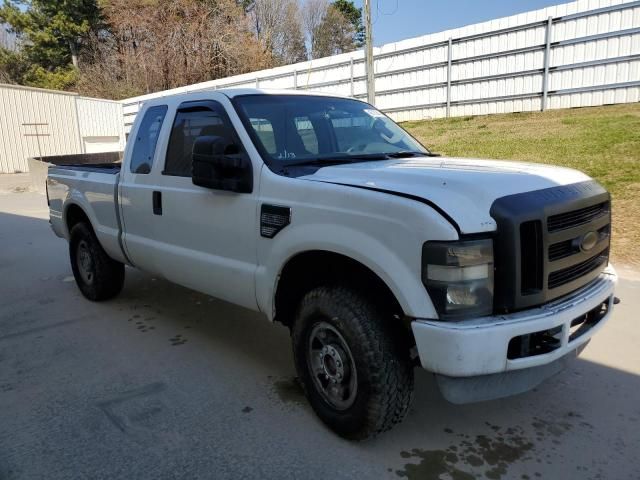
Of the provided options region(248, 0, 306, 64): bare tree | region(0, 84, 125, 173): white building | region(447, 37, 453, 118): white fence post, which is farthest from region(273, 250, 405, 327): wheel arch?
region(248, 0, 306, 64): bare tree

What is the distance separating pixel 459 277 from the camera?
88.7 inches

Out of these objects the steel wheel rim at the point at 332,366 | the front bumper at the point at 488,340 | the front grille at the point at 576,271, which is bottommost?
the steel wheel rim at the point at 332,366

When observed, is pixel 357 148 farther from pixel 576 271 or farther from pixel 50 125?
pixel 50 125

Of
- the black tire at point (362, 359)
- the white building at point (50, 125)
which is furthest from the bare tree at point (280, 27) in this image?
the black tire at point (362, 359)

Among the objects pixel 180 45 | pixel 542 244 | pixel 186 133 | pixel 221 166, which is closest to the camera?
pixel 542 244

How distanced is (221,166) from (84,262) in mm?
3006

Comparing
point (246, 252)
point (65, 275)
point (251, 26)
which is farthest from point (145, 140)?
point (251, 26)

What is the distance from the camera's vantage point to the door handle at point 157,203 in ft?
13.1

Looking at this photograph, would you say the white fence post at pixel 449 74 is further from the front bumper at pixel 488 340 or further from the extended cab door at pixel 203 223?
the front bumper at pixel 488 340

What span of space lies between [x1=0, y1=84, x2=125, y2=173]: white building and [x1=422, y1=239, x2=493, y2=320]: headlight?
25.3 meters

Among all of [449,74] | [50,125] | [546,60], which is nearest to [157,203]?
[546,60]

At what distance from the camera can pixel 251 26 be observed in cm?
3619

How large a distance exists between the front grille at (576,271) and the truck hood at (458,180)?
17.1 inches

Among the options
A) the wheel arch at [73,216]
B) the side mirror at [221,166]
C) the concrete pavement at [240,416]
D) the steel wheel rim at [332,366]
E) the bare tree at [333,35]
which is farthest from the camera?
the bare tree at [333,35]
